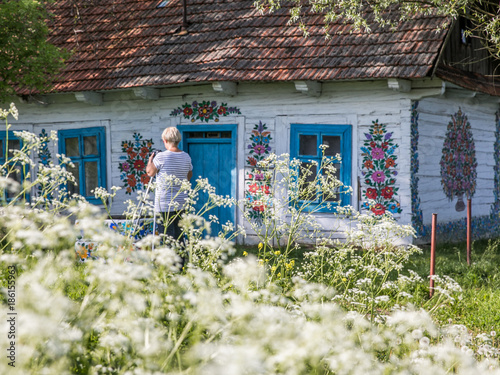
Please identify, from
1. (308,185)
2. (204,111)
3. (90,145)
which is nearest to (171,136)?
(308,185)

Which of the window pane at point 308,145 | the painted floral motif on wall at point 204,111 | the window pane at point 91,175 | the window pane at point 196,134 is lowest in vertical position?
the window pane at point 91,175

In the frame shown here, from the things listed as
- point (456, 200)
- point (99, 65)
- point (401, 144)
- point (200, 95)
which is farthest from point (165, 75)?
point (456, 200)

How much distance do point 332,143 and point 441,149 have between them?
2.11 metres

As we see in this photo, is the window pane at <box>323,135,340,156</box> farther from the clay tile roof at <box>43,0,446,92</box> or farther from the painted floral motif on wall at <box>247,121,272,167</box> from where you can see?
the clay tile roof at <box>43,0,446,92</box>

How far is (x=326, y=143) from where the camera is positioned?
1018 cm

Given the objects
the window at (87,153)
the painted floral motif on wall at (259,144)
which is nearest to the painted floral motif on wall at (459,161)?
the painted floral motif on wall at (259,144)

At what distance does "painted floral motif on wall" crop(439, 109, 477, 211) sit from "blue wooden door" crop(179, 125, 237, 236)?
3725mm

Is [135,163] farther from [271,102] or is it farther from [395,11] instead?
[395,11]

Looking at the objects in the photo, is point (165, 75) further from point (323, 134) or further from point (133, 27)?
point (323, 134)

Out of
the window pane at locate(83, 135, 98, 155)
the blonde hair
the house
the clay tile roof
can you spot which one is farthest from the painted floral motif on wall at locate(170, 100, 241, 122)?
the blonde hair

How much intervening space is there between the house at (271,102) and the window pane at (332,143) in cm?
6

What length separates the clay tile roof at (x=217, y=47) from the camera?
9297 mm

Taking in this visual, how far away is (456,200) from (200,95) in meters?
5.13

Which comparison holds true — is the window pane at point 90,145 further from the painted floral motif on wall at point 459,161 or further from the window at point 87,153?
the painted floral motif on wall at point 459,161
